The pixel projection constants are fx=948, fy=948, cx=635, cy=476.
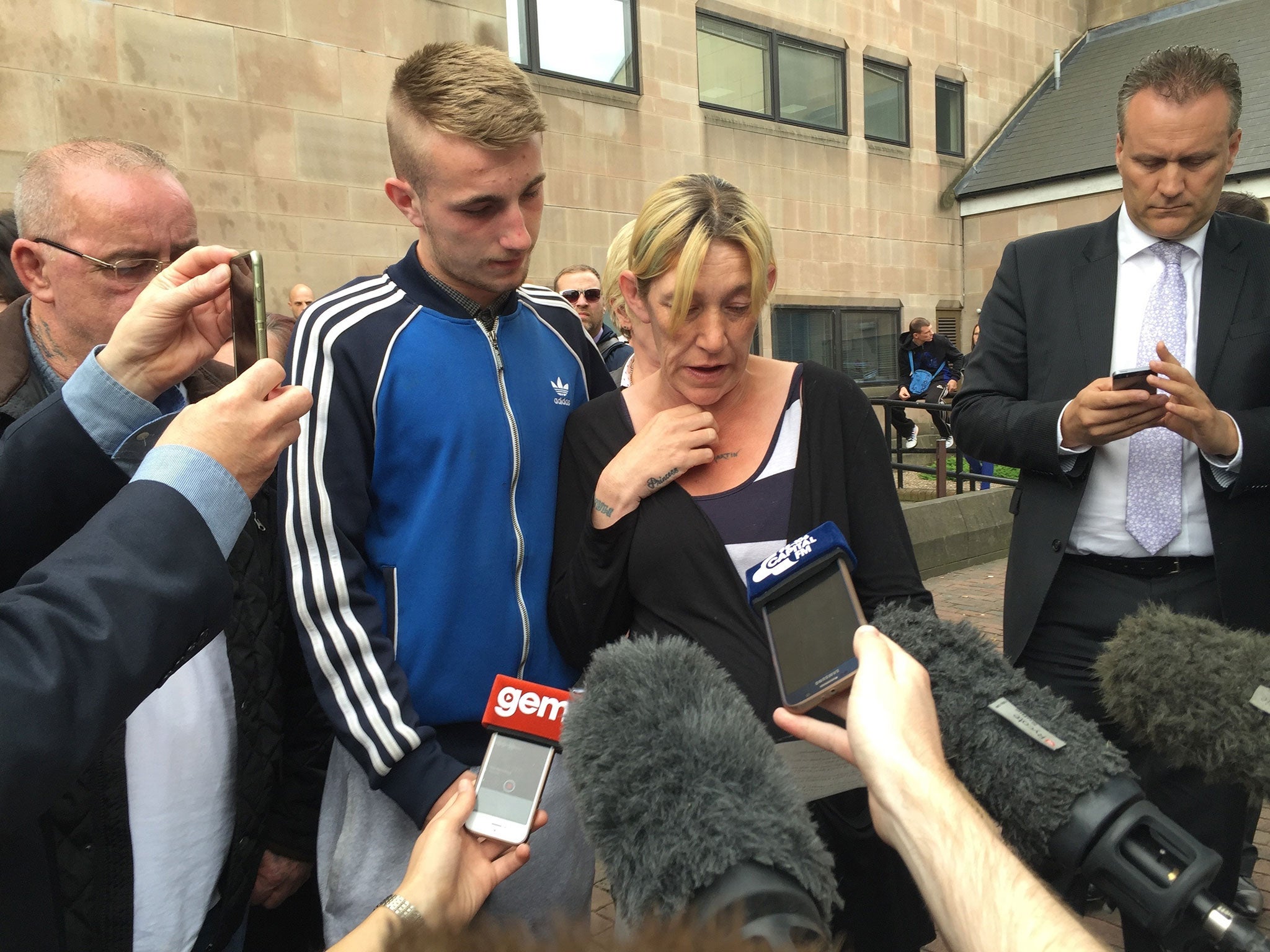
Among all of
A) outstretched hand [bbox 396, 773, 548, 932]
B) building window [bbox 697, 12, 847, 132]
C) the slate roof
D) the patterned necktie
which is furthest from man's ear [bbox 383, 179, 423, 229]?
the slate roof

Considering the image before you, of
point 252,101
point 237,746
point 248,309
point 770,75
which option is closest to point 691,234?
point 248,309

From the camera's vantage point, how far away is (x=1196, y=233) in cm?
260

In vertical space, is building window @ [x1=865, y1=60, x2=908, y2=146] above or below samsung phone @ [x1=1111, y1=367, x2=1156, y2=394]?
above

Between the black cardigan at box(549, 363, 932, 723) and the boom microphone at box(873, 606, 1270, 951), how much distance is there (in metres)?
0.47

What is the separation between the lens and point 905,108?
50.1ft

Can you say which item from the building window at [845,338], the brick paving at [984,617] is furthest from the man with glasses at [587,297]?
the building window at [845,338]

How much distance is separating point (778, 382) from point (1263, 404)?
1397 mm

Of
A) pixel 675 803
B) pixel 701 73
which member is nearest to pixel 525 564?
pixel 675 803

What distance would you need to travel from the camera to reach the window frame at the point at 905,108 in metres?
14.7

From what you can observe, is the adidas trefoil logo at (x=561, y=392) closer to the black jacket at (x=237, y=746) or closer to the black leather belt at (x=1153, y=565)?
the black jacket at (x=237, y=746)

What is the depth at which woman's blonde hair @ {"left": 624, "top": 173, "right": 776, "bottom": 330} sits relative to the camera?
1.97 meters

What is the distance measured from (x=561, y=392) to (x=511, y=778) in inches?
37.2

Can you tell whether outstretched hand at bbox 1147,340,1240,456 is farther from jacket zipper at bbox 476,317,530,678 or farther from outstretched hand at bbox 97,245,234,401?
outstretched hand at bbox 97,245,234,401

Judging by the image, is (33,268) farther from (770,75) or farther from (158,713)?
A: (770,75)
